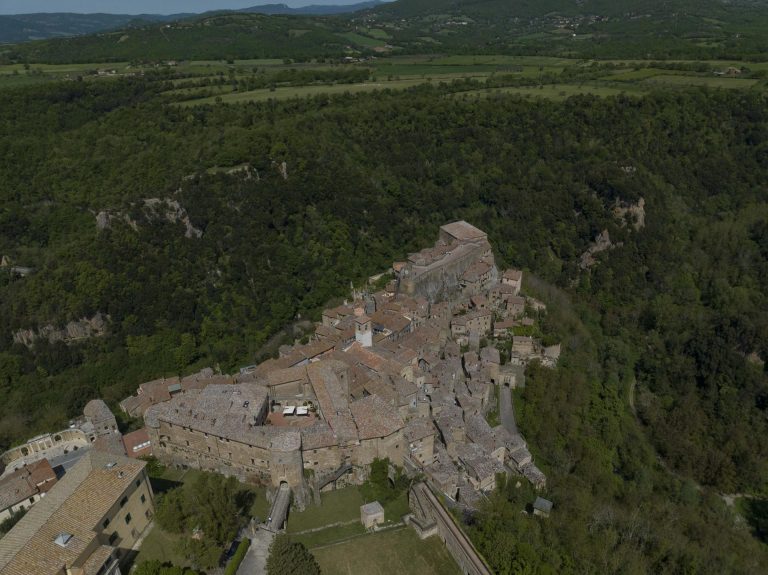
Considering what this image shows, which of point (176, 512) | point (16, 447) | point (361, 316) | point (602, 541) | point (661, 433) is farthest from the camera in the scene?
point (661, 433)

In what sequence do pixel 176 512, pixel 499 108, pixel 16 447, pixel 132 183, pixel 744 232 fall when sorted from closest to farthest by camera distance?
pixel 176 512 < pixel 16 447 < pixel 132 183 < pixel 744 232 < pixel 499 108

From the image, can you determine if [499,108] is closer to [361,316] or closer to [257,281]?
[257,281]

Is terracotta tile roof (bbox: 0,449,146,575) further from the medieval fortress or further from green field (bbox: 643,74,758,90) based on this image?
green field (bbox: 643,74,758,90)

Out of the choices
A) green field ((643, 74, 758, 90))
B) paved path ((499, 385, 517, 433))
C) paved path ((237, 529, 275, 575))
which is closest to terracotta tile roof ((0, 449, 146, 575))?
paved path ((237, 529, 275, 575))

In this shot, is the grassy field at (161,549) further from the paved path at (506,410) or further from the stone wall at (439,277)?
the stone wall at (439,277)

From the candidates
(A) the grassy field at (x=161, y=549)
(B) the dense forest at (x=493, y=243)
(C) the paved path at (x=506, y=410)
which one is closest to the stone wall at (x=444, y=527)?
(B) the dense forest at (x=493, y=243)

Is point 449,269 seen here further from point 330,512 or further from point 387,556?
point 387,556

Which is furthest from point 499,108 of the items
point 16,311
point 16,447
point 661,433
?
point 16,447

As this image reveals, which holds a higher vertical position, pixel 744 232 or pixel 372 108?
pixel 372 108

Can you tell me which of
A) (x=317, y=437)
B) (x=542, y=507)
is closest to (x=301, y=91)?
(x=317, y=437)
